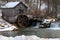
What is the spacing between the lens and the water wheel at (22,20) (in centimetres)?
1730

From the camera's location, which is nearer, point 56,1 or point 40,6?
point 40,6

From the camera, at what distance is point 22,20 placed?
17.5 meters

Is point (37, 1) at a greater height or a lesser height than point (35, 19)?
greater

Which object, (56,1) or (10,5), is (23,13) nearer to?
(10,5)

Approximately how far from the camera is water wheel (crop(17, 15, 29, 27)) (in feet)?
56.8

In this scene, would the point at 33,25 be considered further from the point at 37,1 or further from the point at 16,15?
the point at 37,1

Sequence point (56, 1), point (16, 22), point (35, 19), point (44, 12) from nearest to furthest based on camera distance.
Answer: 1. point (16, 22)
2. point (35, 19)
3. point (44, 12)
4. point (56, 1)

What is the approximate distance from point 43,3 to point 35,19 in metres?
4.65

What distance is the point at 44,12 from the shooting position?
21266 mm

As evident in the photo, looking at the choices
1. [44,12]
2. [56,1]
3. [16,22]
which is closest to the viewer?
[16,22]

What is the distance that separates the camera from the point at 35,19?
1858cm

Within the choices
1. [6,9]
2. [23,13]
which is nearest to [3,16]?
[6,9]

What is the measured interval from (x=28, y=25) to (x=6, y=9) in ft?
9.23

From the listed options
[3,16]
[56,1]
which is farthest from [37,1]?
[3,16]
